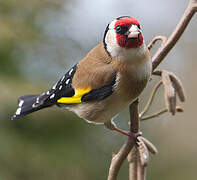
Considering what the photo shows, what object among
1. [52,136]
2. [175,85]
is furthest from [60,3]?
[175,85]

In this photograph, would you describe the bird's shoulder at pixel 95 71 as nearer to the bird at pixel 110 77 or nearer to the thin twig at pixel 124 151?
the bird at pixel 110 77

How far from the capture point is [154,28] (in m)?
4.77

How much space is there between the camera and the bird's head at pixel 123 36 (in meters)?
1.41

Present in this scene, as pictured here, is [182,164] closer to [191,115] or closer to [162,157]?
[162,157]

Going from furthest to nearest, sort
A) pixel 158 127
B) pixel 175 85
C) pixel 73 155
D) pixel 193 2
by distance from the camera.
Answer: pixel 158 127 < pixel 73 155 < pixel 175 85 < pixel 193 2

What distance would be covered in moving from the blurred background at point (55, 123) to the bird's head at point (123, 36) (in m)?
1.71

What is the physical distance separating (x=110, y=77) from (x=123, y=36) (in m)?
0.20

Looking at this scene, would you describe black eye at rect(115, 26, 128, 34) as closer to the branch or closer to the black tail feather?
the branch

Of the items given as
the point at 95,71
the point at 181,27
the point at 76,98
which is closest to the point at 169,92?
the point at 181,27

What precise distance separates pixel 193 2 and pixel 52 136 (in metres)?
2.17

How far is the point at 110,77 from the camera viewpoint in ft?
5.18

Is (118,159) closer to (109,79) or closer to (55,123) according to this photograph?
(109,79)

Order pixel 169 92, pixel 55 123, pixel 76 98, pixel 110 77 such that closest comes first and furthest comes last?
pixel 169 92, pixel 110 77, pixel 76 98, pixel 55 123

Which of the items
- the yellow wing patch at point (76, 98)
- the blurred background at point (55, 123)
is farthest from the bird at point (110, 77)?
the blurred background at point (55, 123)
